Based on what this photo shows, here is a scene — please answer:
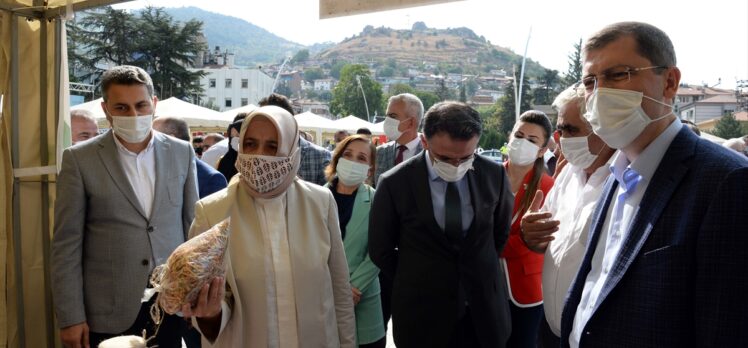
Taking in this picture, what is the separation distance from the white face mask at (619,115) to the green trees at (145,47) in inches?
1890

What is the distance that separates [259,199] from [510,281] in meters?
1.85

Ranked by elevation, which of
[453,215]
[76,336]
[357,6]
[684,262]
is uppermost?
[357,6]

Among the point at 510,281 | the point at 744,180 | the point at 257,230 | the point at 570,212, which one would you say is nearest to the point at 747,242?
the point at 744,180

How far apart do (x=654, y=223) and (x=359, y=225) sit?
2.36 metres

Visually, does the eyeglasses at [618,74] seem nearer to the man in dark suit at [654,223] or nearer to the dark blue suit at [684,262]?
the man in dark suit at [654,223]

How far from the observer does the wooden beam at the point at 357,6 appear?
3060 mm

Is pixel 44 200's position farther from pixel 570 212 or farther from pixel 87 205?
pixel 570 212

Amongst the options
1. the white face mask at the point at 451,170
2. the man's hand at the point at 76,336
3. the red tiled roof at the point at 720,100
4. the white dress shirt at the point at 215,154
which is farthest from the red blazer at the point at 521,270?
the red tiled roof at the point at 720,100

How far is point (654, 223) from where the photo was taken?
170cm

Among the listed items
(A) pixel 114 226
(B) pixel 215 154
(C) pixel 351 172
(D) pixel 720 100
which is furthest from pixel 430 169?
(D) pixel 720 100

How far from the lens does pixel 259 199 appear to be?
262 cm

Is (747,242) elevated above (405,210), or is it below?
above

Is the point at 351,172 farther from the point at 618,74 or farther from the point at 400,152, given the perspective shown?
the point at 618,74

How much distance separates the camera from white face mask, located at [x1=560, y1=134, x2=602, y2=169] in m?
2.92
